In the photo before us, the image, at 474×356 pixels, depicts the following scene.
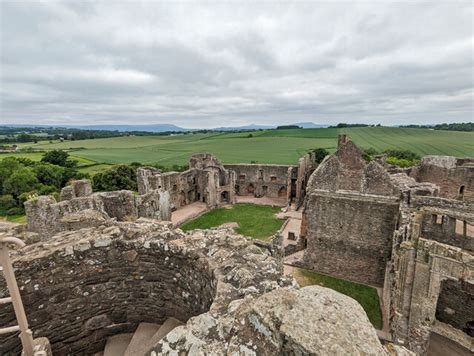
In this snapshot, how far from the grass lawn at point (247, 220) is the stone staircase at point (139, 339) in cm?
1591

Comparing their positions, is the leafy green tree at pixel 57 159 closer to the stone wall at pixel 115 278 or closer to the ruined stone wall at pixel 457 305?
the stone wall at pixel 115 278

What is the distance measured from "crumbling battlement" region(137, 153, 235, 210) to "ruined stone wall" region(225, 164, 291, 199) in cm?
335

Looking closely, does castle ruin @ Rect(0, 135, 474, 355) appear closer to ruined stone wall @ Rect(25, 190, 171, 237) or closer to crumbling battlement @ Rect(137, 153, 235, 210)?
ruined stone wall @ Rect(25, 190, 171, 237)

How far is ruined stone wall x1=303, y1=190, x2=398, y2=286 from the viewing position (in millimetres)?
13188

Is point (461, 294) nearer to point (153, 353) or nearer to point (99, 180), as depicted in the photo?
point (153, 353)

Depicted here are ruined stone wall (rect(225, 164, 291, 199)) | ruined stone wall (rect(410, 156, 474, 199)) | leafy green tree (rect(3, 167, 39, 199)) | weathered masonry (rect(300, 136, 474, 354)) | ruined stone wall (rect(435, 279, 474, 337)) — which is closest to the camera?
weathered masonry (rect(300, 136, 474, 354))

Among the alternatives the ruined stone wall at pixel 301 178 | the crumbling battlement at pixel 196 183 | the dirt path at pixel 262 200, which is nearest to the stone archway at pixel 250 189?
the dirt path at pixel 262 200

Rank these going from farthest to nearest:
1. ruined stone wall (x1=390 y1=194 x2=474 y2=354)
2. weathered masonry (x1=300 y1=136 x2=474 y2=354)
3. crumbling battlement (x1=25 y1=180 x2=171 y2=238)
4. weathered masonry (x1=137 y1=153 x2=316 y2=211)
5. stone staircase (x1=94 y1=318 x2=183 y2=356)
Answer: weathered masonry (x1=137 y1=153 x2=316 y2=211) < crumbling battlement (x1=25 y1=180 x2=171 y2=238) < weathered masonry (x1=300 y1=136 x2=474 y2=354) < ruined stone wall (x1=390 y1=194 x2=474 y2=354) < stone staircase (x1=94 y1=318 x2=183 y2=356)

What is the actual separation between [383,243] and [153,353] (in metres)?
14.0

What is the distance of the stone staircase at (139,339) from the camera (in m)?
4.59

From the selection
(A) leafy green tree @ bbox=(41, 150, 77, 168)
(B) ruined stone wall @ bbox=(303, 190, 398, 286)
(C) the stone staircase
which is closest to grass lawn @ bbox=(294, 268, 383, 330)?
(B) ruined stone wall @ bbox=(303, 190, 398, 286)

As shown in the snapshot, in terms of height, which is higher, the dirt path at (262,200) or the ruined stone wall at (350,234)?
the ruined stone wall at (350,234)

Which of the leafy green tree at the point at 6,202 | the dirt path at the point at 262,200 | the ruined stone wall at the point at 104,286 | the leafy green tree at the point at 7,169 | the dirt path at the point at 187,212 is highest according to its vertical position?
the ruined stone wall at the point at 104,286

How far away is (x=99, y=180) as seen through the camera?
37094 millimetres
